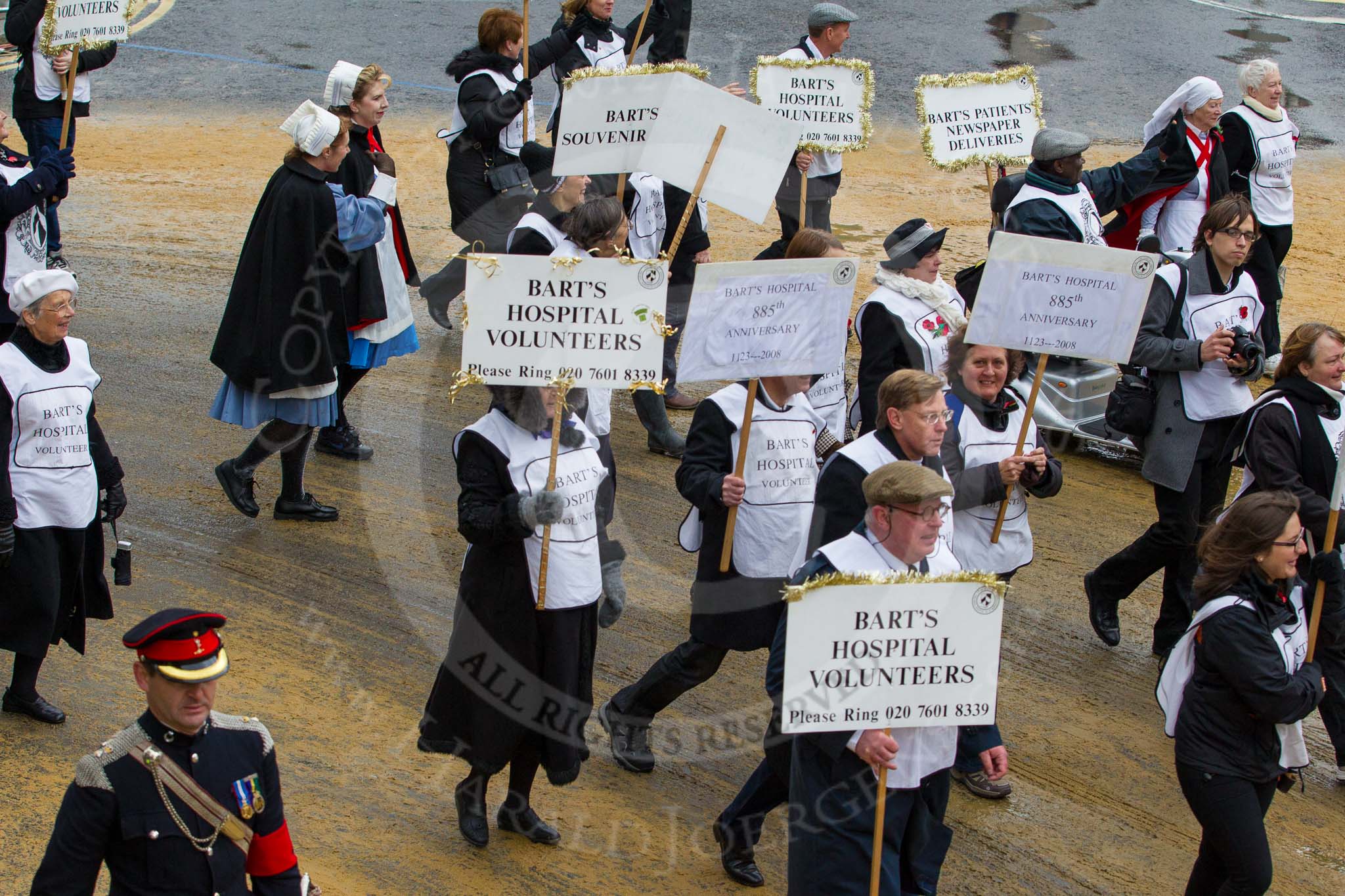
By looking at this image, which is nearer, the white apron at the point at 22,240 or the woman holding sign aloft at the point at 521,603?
the woman holding sign aloft at the point at 521,603

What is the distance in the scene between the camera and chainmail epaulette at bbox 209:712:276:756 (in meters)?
3.72

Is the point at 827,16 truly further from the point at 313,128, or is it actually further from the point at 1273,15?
the point at 1273,15

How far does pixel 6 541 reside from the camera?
18.2 feet

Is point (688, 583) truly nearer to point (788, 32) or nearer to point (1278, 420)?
point (1278, 420)

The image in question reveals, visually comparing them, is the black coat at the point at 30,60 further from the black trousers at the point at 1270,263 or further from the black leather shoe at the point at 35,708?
the black trousers at the point at 1270,263

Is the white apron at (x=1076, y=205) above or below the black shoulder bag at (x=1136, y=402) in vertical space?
above

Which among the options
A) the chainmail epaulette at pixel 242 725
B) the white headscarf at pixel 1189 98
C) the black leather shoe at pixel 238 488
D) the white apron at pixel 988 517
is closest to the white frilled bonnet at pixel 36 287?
the black leather shoe at pixel 238 488

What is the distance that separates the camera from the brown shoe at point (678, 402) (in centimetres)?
948

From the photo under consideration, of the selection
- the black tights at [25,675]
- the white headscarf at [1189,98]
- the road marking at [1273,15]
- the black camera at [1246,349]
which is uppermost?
the white headscarf at [1189,98]

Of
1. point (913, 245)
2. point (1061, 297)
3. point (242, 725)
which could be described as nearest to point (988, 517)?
point (1061, 297)

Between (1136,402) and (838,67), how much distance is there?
3.01 meters

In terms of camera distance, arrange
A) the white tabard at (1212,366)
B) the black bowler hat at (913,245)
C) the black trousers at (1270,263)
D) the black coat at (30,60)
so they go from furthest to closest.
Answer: the black coat at (30,60) < the black trousers at (1270,263) < the white tabard at (1212,366) < the black bowler hat at (913,245)

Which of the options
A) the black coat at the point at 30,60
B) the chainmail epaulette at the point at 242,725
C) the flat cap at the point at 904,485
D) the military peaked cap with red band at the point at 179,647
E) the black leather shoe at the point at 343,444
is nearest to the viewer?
the military peaked cap with red band at the point at 179,647

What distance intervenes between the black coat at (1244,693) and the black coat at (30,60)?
857cm
